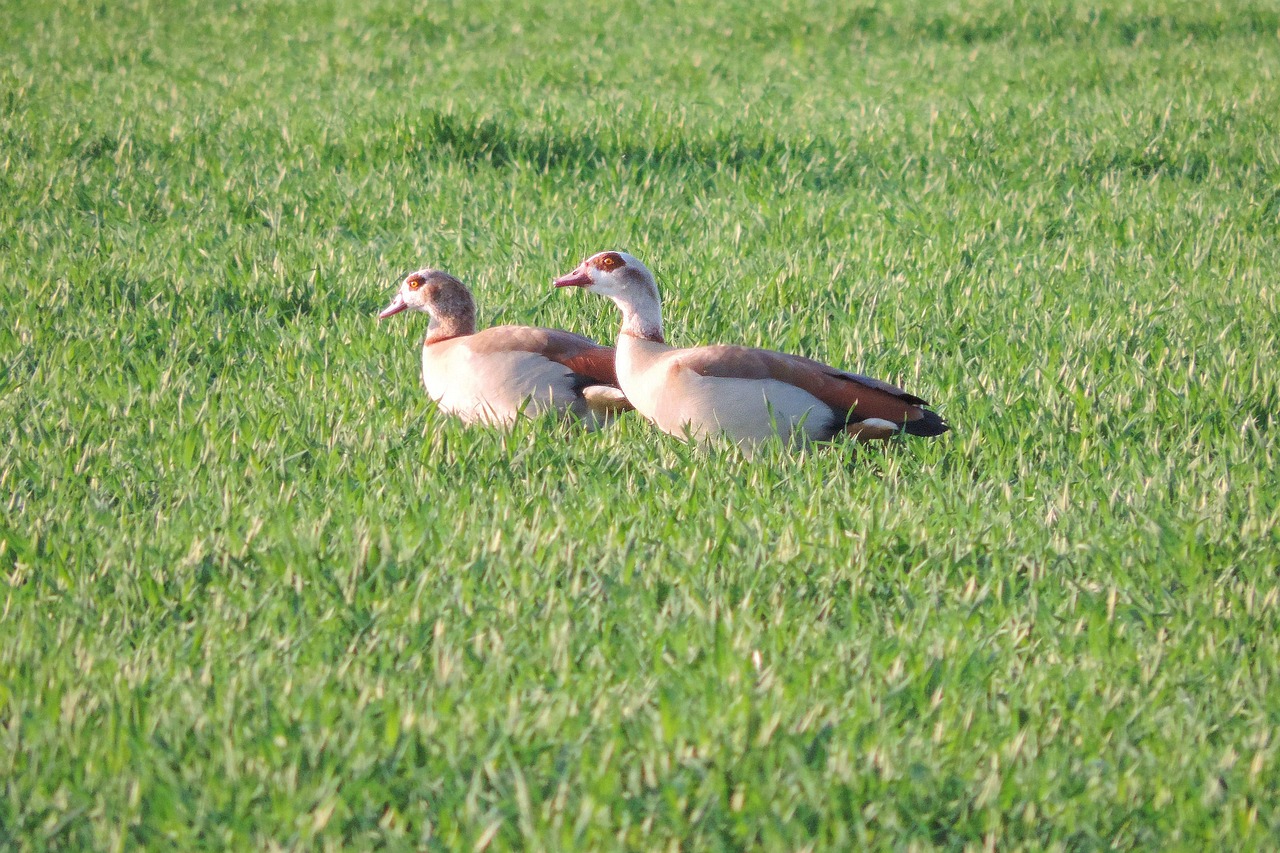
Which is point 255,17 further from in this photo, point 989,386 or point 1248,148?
point 989,386

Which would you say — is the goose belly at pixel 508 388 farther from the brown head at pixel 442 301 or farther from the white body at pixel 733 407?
the brown head at pixel 442 301

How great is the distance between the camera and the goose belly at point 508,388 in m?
4.59

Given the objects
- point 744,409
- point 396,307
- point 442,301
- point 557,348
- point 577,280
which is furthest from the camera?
point 396,307

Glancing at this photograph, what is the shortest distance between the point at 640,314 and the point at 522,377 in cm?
51

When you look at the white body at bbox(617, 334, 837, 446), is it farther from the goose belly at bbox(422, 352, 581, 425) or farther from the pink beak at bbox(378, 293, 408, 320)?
the pink beak at bbox(378, 293, 408, 320)

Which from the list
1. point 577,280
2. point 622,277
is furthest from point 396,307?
point 622,277

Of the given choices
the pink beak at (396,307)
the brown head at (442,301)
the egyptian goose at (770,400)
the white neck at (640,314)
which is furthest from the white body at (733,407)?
the pink beak at (396,307)

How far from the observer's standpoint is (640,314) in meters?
4.72

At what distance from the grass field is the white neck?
397 millimetres

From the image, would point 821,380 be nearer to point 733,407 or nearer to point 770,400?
point 770,400

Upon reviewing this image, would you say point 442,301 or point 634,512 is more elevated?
point 442,301

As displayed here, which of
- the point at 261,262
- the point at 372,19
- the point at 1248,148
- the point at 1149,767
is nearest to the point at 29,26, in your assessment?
the point at 372,19

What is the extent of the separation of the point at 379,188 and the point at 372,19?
7.76 meters

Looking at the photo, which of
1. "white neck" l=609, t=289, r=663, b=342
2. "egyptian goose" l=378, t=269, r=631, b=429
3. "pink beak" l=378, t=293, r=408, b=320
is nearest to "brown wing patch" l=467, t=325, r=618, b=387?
"egyptian goose" l=378, t=269, r=631, b=429
